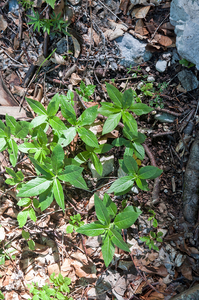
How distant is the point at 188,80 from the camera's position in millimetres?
2637

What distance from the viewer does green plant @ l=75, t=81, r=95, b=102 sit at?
2680mm

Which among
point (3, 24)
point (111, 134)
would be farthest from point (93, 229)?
point (3, 24)

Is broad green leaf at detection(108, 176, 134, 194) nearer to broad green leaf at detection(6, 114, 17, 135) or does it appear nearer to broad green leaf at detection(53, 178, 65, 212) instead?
broad green leaf at detection(53, 178, 65, 212)

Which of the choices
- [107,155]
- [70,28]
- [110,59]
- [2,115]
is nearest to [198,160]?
[107,155]

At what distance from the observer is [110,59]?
2.80 metres

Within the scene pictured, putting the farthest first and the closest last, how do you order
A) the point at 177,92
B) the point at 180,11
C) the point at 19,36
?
the point at 19,36, the point at 177,92, the point at 180,11

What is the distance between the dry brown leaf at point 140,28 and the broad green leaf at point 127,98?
118 cm

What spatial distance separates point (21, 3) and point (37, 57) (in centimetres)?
71

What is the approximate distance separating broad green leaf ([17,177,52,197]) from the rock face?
2158mm

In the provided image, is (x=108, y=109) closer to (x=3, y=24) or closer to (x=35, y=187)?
(x=35, y=187)

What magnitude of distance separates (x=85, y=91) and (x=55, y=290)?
2668 millimetres

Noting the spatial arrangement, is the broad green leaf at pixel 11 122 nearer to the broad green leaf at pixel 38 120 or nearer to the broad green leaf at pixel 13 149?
the broad green leaf at pixel 13 149

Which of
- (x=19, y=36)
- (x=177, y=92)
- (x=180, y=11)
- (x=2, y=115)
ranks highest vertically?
(x=180, y=11)

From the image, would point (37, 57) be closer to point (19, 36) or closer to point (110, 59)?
point (19, 36)
